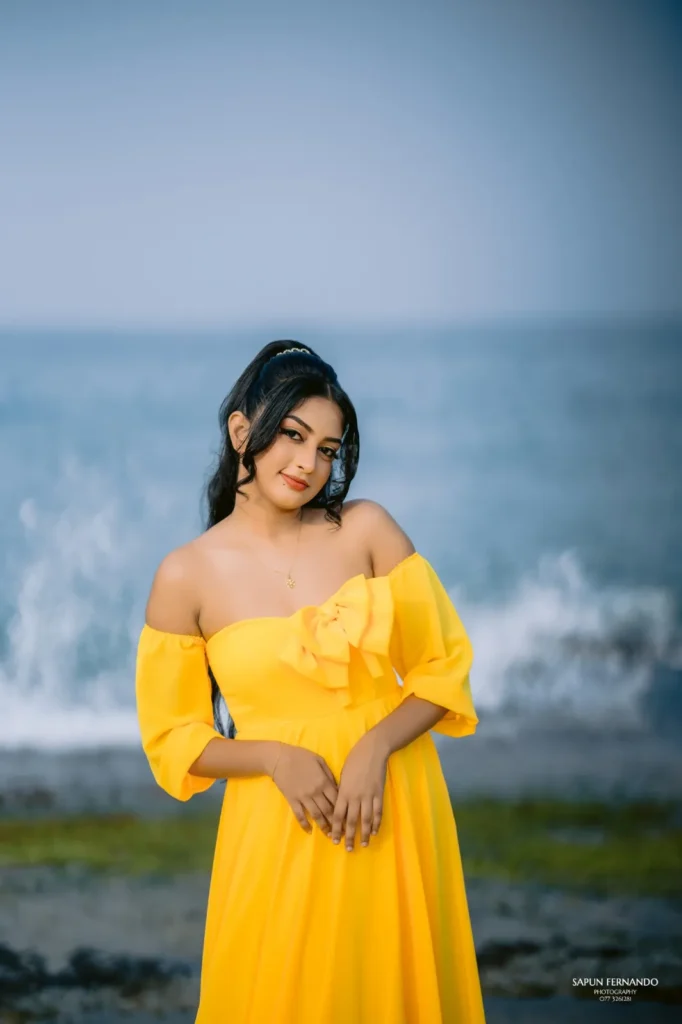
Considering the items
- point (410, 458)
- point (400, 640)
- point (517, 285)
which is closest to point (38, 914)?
point (410, 458)

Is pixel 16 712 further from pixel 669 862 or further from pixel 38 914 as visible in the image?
pixel 669 862

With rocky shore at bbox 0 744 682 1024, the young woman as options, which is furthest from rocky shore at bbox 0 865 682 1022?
the young woman

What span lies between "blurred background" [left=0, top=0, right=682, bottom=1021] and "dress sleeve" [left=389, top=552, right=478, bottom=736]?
5.30 feet

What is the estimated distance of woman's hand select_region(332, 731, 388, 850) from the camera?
1.60 m

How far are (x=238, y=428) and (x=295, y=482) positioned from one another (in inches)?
5.0

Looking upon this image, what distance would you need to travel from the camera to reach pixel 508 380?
3.45 metres

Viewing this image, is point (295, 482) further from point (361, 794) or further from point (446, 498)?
point (446, 498)

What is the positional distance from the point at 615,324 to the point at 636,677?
1.04 m

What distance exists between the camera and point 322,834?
64.5 inches

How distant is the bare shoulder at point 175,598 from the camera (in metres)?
1.71

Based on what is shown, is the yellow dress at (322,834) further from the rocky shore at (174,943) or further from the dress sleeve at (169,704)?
the rocky shore at (174,943)

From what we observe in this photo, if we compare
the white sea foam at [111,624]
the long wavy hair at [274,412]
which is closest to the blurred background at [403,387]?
the white sea foam at [111,624]

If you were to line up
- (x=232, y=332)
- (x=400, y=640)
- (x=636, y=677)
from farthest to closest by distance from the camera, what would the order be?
(x=636, y=677) → (x=232, y=332) → (x=400, y=640)

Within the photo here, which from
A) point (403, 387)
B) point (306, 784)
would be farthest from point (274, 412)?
point (403, 387)
